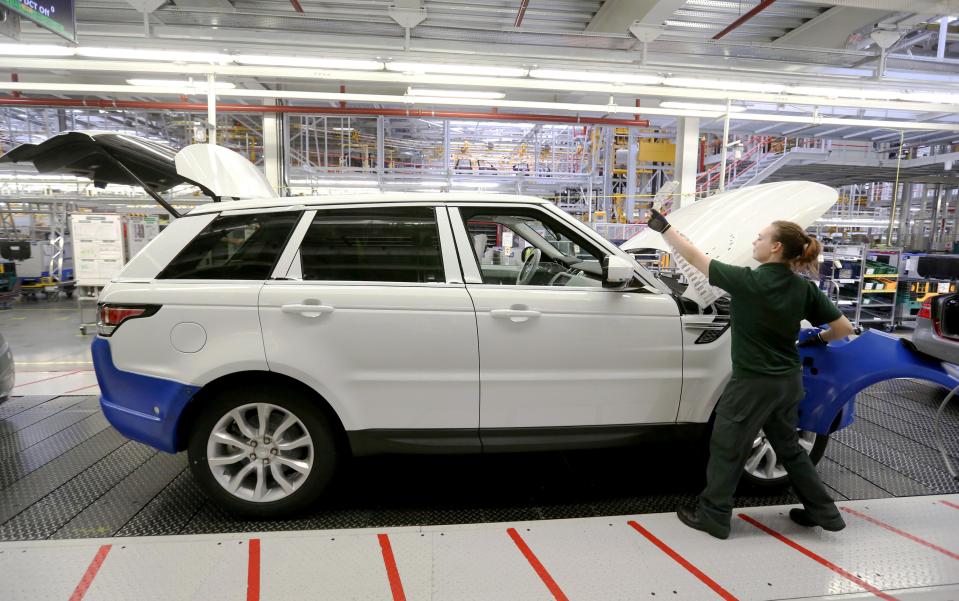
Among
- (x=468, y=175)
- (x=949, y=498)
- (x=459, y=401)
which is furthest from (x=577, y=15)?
(x=468, y=175)

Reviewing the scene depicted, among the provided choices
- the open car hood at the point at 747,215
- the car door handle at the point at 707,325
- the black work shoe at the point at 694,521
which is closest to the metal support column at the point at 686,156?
the open car hood at the point at 747,215

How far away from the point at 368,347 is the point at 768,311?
74.6 inches

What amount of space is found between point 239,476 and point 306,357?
74 cm

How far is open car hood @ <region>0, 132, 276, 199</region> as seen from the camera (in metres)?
3.00

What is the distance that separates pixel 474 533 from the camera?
98.2 inches

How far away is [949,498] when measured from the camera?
3.00 metres

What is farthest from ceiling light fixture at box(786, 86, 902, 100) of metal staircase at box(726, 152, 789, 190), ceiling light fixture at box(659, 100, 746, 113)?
metal staircase at box(726, 152, 789, 190)

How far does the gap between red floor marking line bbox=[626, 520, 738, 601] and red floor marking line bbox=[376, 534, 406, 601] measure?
1.22m

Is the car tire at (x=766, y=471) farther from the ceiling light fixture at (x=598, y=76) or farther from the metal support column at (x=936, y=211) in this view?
the metal support column at (x=936, y=211)

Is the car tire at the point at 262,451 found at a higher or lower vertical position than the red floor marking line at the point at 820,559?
higher

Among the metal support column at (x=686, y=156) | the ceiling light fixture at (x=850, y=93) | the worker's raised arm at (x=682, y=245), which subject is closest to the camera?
the worker's raised arm at (x=682, y=245)

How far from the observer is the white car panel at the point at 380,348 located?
2.46m

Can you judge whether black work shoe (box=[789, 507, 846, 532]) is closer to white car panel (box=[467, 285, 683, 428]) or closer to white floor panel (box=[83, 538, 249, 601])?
white car panel (box=[467, 285, 683, 428])

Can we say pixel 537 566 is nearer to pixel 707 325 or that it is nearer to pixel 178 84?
pixel 707 325
